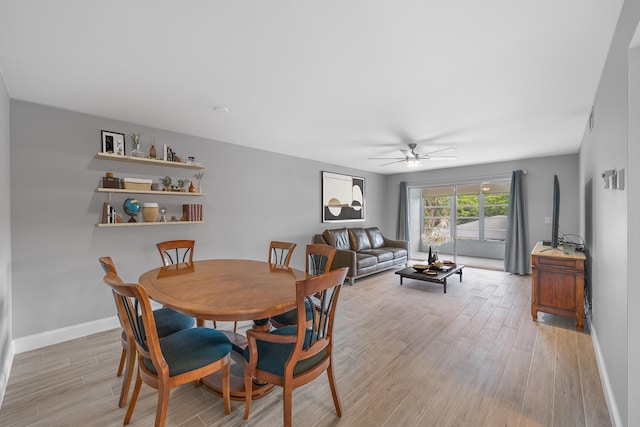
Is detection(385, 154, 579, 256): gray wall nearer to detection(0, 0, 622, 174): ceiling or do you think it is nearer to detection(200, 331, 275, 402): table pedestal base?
detection(0, 0, 622, 174): ceiling

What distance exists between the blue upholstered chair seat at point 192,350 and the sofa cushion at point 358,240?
4276mm

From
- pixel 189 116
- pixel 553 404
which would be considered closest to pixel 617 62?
pixel 553 404

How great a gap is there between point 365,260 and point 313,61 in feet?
12.6

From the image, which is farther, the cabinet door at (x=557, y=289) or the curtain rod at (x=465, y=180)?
the curtain rod at (x=465, y=180)

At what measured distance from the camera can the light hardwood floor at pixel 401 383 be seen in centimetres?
175

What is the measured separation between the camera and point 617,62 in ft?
5.37

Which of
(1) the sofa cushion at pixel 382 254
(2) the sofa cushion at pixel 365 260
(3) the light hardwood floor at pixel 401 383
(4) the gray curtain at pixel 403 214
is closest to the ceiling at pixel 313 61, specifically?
(3) the light hardwood floor at pixel 401 383

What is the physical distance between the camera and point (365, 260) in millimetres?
5133

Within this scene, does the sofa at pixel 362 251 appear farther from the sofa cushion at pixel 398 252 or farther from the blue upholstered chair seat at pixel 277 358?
the blue upholstered chair seat at pixel 277 358

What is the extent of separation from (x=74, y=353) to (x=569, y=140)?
697 cm

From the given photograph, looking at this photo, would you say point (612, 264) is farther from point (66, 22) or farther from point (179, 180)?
point (179, 180)

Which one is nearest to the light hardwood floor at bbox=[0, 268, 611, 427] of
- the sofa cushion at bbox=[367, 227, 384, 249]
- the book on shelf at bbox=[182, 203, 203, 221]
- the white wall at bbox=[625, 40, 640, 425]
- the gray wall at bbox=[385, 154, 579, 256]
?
the white wall at bbox=[625, 40, 640, 425]

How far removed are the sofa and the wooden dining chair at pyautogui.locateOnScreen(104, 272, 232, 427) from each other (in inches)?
133

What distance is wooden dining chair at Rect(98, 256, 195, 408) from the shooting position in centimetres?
173
